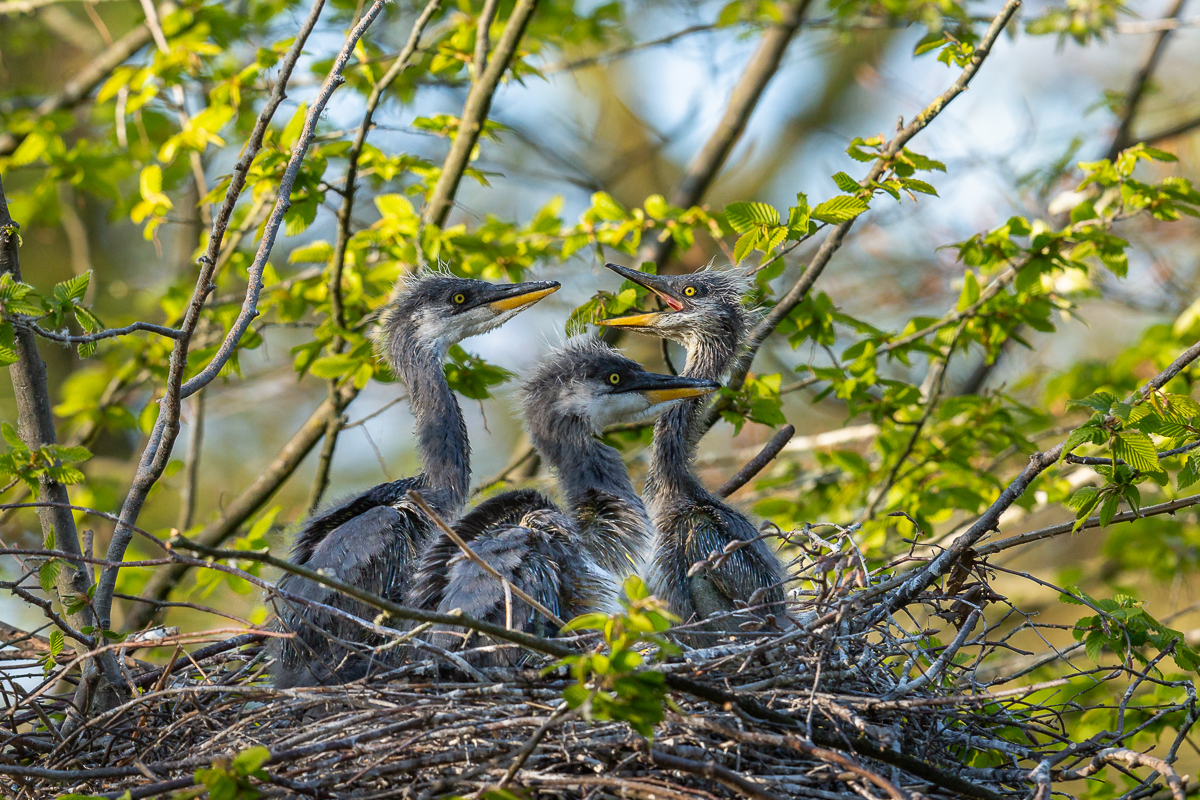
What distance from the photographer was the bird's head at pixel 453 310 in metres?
4.13

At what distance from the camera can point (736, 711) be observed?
2488 millimetres

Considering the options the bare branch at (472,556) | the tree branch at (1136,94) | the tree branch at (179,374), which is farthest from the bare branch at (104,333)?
the tree branch at (1136,94)

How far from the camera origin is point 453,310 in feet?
13.6

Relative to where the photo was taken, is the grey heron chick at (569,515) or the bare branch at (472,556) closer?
the bare branch at (472,556)

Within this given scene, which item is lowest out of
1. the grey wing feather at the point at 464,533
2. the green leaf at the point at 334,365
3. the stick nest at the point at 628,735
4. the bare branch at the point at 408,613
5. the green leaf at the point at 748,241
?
the stick nest at the point at 628,735

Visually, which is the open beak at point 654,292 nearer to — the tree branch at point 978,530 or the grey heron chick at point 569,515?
the grey heron chick at point 569,515

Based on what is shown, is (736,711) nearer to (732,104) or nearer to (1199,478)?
(1199,478)

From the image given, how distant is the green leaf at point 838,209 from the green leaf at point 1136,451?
1.13m

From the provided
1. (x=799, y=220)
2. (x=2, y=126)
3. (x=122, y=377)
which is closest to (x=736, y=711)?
(x=799, y=220)

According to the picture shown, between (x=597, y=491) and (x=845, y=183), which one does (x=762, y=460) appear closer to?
(x=597, y=491)

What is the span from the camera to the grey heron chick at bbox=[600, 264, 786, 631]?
3430 mm

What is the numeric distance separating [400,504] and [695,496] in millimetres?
1067

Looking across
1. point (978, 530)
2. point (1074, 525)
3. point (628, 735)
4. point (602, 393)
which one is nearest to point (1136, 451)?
point (1074, 525)

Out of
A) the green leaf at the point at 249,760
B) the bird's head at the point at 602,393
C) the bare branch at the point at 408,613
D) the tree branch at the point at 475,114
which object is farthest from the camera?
the tree branch at the point at 475,114
